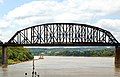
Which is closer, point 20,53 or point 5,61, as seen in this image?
point 5,61

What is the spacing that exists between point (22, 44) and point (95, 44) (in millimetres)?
27829

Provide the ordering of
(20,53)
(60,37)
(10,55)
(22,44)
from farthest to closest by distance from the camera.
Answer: (20,53), (10,55), (60,37), (22,44)

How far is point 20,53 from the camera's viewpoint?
648ft

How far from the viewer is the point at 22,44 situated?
148125 millimetres

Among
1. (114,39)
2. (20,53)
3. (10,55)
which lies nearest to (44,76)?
(114,39)

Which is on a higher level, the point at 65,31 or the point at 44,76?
the point at 65,31

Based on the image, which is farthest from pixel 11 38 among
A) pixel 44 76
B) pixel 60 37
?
pixel 44 76

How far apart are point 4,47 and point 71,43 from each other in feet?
85.1

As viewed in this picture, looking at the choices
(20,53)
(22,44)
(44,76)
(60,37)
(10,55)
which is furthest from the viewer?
(20,53)

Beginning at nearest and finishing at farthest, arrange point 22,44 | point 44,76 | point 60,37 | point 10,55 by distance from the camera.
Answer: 1. point 44,76
2. point 22,44
3. point 60,37
4. point 10,55

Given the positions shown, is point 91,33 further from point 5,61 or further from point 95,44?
point 5,61

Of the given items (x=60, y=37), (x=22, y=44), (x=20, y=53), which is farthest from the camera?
(x=20, y=53)

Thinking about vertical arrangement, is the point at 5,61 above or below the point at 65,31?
below

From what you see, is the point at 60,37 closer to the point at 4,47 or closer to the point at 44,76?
the point at 4,47
